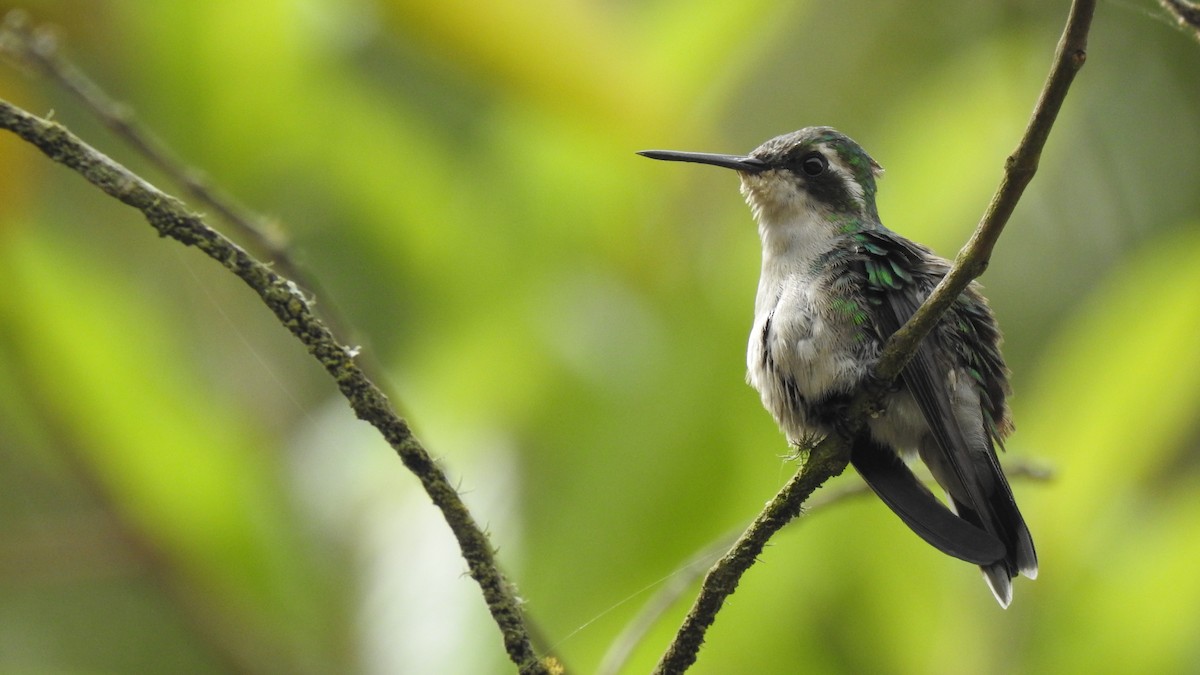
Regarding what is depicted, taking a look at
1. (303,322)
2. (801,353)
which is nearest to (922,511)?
(801,353)

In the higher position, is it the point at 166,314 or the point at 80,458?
the point at 166,314

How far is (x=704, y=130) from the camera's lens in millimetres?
4441

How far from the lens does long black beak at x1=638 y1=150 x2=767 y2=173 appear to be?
2688 millimetres

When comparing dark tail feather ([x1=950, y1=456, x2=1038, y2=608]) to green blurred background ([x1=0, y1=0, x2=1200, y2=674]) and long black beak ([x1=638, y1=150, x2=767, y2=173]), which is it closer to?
green blurred background ([x1=0, y1=0, x2=1200, y2=674])

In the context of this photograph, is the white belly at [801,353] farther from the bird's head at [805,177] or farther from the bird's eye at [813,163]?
the bird's eye at [813,163]

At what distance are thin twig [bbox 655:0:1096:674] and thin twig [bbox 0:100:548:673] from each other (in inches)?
8.7

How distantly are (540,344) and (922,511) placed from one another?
2.00 metres

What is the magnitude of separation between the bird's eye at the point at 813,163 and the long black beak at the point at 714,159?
10 centimetres

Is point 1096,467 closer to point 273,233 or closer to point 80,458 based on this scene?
point 273,233

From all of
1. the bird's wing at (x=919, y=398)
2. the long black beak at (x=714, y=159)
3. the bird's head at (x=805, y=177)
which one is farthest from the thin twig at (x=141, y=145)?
the bird's head at (x=805, y=177)

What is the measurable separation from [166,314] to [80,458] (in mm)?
819

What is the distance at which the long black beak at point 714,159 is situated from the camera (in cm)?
269

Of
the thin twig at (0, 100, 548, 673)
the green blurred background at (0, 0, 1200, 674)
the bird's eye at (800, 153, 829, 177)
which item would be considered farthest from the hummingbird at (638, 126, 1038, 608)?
the thin twig at (0, 100, 548, 673)

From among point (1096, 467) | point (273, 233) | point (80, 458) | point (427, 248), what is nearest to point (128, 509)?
point (80, 458)
